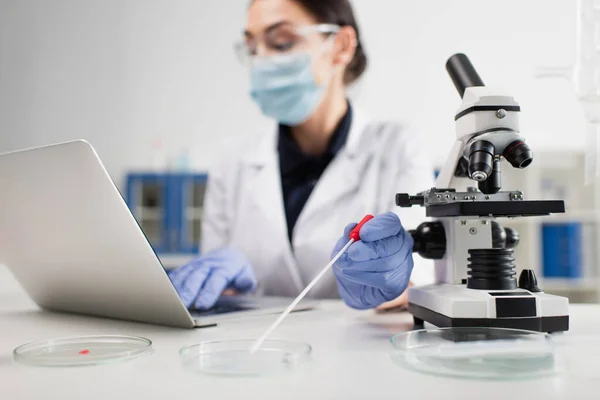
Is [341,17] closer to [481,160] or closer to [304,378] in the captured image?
[481,160]

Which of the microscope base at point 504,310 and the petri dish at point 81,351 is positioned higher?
the microscope base at point 504,310

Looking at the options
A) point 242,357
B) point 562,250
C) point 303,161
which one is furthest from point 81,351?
point 562,250

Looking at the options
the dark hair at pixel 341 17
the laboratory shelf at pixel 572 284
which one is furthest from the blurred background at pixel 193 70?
the dark hair at pixel 341 17

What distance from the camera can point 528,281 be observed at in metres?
0.62

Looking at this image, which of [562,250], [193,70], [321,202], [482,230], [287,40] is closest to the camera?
[482,230]

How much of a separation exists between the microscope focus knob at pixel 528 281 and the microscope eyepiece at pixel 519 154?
0.13 meters

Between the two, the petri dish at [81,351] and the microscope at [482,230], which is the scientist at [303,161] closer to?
the microscope at [482,230]

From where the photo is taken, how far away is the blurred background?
12.0 feet

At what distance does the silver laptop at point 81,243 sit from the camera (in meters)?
0.55

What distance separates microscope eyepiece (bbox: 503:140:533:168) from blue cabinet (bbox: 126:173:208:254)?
2885 millimetres

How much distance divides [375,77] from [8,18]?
2696 mm

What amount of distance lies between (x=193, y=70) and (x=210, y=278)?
3.27 metres

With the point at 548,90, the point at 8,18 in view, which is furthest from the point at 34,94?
the point at 548,90

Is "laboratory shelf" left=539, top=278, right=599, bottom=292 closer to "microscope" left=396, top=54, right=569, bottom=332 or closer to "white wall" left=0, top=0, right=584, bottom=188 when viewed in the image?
"white wall" left=0, top=0, right=584, bottom=188
